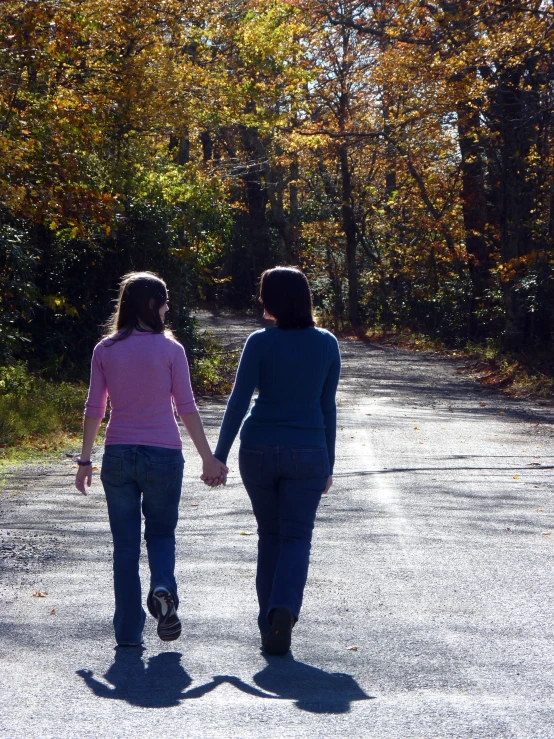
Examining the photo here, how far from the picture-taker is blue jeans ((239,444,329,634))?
4957 millimetres

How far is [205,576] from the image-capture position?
6531mm

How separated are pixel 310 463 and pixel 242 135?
1412 inches

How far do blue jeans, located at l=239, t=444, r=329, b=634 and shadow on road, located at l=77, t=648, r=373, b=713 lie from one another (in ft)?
1.10

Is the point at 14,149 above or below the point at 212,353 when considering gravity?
above

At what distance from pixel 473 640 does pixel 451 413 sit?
480 inches

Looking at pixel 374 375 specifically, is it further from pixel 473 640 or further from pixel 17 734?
pixel 17 734

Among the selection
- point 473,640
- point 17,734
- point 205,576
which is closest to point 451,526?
point 205,576

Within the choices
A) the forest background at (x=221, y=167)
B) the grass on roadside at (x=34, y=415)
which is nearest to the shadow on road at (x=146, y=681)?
the grass on roadside at (x=34, y=415)

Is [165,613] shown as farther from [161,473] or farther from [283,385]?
[283,385]

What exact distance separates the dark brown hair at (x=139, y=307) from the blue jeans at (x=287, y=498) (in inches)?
30.6

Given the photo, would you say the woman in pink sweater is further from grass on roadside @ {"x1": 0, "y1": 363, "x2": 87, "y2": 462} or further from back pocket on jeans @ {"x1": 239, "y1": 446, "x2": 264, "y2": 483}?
grass on roadside @ {"x1": 0, "y1": 363, "x2": 87, "y2": 462}

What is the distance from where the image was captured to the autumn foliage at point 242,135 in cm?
1398

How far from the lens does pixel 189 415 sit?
198 inches

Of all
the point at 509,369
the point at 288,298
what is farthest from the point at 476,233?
the point at 288,298
